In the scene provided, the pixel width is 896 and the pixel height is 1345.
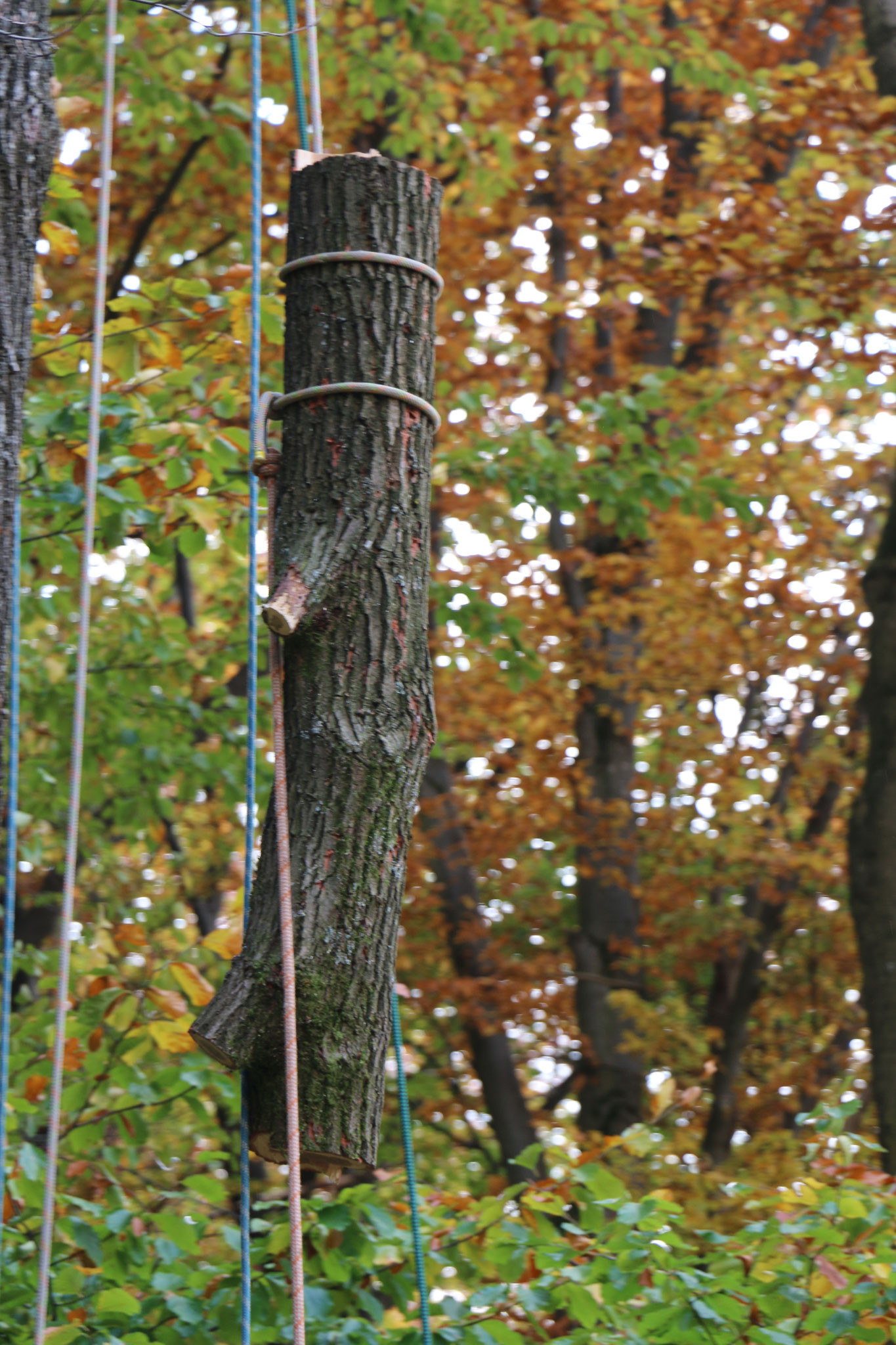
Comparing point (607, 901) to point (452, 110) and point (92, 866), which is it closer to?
point (92, 866)

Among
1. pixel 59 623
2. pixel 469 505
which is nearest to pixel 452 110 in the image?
pixel 469 505

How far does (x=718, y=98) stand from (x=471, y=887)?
18.3 feet

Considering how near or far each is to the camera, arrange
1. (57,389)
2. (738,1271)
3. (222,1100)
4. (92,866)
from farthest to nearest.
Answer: (92,866)
(57,389)
(222,1100)
(738,1271)

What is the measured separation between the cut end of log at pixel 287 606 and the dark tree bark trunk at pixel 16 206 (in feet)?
1.51

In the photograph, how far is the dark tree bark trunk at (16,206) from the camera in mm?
2084

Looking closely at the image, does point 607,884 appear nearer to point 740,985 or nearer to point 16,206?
point 740,985

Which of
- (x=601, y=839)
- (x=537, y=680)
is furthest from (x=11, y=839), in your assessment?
(x=601, y=839)

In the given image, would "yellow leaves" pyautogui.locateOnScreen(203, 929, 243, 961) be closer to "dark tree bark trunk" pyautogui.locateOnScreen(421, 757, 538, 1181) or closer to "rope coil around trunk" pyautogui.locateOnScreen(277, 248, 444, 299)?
"rope coil around trunk" pyautogui.locateOnScreen(277, 248, 444, 299)

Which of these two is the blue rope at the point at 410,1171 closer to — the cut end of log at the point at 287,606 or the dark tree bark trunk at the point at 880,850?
the cut end of log at the point at 287,606

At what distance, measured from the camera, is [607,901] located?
862cm

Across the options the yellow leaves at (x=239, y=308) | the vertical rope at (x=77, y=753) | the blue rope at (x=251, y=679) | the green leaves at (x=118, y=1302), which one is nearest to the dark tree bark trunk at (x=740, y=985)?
the yellow leaves at (x=239, y=308)

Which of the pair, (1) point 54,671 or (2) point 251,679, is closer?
(2) point 251,679

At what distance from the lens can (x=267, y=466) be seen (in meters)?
2.11

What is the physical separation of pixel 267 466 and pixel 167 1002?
1395 millimetres
